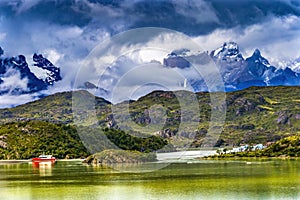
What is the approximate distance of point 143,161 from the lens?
148 metres

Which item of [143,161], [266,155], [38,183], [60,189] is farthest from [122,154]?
[60,189]

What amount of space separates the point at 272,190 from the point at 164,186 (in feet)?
53.6

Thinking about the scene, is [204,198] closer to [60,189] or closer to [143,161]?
[60,189]

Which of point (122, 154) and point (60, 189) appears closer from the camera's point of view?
point (60, 189)

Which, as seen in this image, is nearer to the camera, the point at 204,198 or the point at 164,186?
the point at 204,198

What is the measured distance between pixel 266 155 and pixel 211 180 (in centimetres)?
8577

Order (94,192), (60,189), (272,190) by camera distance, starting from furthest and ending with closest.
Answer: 1. (60,189)
2. (94,192)
3. (272,190)

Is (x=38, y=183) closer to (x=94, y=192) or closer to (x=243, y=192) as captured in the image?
(x=94, y=192)

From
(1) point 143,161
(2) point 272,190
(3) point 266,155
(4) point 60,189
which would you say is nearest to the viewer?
(2) point 272,190

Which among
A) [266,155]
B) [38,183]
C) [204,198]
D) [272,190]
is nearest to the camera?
[204,198]

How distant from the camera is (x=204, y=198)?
57719 mm

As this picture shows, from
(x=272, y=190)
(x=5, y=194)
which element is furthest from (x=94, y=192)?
(x=272, y=190)

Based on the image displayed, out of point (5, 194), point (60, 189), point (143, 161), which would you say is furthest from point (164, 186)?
point (143, 161)

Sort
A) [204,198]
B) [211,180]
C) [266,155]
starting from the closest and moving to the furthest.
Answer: [204,198], [211,180], [266,155]
